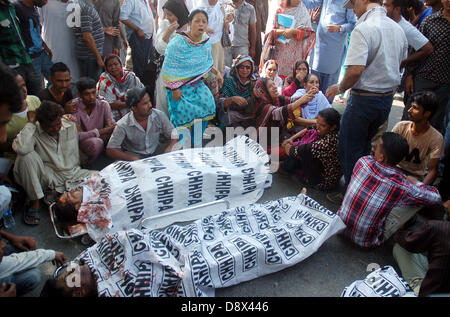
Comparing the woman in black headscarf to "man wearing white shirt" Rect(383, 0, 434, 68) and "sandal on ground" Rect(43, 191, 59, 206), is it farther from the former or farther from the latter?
"man wearing white shirt" Rect(383, 0, 434, 68)

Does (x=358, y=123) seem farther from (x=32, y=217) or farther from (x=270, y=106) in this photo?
(x=32, y=217)

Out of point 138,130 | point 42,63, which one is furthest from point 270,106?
point 42,63

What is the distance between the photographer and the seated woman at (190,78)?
4125 millimetres

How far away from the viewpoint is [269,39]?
5508 millimetres

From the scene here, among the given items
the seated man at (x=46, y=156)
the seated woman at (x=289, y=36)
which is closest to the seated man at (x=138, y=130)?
the seated man at (x=46, y=156)

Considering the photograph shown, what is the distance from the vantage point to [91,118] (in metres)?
4.00

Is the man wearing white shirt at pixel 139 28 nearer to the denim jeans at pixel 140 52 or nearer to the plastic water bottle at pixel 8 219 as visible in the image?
the denim jeans at pixel 140 52

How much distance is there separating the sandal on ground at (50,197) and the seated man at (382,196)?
260 centimetres

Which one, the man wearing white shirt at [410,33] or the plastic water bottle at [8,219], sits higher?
the man wearing white shirt at [410,33]

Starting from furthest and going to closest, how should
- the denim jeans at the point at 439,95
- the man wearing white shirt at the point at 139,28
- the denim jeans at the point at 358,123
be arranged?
1. the man wearing white shirt at the point at 139,28
2. the denim jeans at the point at 439,95
3. the denim jeans at the point at 358,123

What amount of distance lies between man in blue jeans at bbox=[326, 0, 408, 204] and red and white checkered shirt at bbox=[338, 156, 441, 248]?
20.1 inches

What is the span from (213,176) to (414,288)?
6.03 feet

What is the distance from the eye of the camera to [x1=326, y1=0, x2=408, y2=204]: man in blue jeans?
2.93 m
